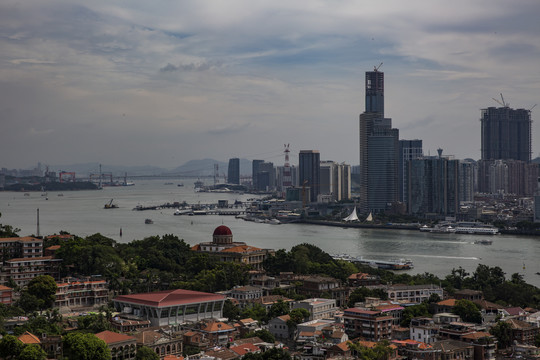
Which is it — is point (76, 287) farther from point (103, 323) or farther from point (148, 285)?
point (103, 323)

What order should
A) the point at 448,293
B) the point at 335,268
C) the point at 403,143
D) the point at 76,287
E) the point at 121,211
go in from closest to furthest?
the point at 76,287 < the point at 448,293 < the point at 335,268 < the point at 121,211 < the point at 403,143

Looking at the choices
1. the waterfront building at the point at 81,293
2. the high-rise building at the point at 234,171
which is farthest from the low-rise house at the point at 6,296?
the high-rise building at the point at 234,171

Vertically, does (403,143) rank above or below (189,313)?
above

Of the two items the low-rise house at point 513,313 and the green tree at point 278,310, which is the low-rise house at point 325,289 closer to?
the green tree at point 278,310

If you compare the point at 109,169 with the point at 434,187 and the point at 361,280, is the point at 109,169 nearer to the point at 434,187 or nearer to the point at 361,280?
the point at 434,187

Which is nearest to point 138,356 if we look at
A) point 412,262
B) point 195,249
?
point 195,249

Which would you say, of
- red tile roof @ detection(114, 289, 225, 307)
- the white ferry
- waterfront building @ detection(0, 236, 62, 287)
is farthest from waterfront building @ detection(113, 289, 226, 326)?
the white ferry

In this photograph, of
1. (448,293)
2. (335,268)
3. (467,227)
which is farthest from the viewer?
(467,227)

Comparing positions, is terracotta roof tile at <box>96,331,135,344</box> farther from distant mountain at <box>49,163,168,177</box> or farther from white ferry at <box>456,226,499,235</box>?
distant mountain at <box>49,163,168,177</box>
